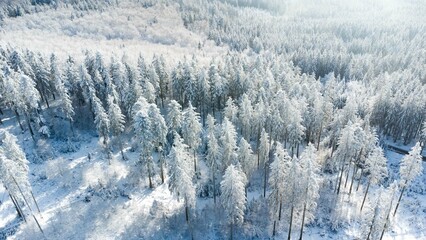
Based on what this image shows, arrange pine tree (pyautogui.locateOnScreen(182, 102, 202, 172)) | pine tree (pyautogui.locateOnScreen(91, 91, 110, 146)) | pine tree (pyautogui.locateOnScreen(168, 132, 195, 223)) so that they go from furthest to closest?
pine tree (pyautogui.locateOnScreen(91, 91, 110, 146)) → pine tree (pyautogui.locateOnScreen(182, 102, 202, 172)) → pine tree (pyautogui.locateOnScreen(168, 132, 195, 223))

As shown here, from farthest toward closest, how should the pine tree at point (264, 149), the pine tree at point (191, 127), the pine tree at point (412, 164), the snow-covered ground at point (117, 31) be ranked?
1. the snow-covered ground at point (117, 31)
2. the pine tree at point (264, 149)
3. the pine tree at point (191, 127)
4. the pine tree at point (412, 164)

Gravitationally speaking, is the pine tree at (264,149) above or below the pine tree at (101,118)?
below

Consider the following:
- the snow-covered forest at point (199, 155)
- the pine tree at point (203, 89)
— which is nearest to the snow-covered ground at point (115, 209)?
the snow-covered forest at point (199, 155)

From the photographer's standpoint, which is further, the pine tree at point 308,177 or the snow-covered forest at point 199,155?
the snow-covered forest at point 199,155

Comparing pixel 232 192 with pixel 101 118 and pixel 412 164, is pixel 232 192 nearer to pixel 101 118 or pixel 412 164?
pixel 412 164

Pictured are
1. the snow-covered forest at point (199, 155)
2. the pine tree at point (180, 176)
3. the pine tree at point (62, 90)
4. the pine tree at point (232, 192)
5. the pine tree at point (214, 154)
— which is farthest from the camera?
the pine tree at point (62, 90)

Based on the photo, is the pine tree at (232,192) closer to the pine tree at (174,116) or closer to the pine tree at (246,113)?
the pine tree at (174,116)

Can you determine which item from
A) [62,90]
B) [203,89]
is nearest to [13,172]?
[62,90]

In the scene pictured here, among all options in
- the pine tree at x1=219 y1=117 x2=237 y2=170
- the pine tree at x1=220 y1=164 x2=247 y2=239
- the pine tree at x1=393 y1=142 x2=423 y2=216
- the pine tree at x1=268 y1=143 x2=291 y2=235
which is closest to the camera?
the pine tree at x1=220 y1=164 x2=247 y2=239

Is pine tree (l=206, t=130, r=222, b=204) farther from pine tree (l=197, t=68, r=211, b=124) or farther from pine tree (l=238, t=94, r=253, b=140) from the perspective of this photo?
pine tree (l=197, t=68, r=211, b=124)

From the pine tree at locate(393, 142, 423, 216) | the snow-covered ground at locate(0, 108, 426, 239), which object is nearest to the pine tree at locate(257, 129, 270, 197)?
the snow-covered ground at locate(0, 108, 426, 239)

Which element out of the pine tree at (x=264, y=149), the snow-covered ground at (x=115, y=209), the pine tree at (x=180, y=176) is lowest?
the snow-covered ground at (x=115, y=209)

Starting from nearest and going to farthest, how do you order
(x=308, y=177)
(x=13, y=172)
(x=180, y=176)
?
1. (x=308, y=177)
2. (x=13, y=172)
3. (x=180, y=176)

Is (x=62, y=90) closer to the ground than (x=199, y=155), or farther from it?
farther from it
